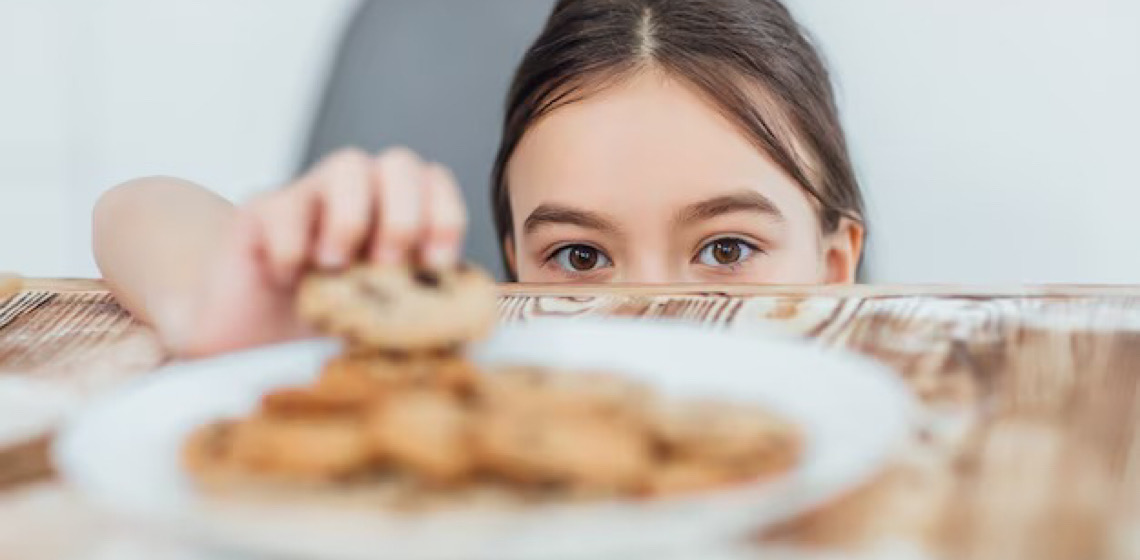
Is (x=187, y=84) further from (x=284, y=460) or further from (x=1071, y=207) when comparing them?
(x=284, y=460)

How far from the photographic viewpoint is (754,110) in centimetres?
134

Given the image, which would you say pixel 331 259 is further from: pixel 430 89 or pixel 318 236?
pixel 430 89

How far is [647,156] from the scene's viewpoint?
1.30 metres

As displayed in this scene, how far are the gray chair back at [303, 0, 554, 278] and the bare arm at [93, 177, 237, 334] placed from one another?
26.5 inches

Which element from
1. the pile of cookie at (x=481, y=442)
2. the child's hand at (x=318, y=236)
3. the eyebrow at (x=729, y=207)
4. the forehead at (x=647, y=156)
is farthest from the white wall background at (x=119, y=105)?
the pile of cookie at (x=481, y=442)

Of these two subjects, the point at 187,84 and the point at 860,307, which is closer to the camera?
the point at 860,307

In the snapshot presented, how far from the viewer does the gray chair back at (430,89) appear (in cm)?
173

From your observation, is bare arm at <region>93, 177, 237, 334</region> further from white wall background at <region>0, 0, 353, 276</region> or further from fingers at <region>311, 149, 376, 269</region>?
white wall background at <region>0, 0, 353, 276</region>

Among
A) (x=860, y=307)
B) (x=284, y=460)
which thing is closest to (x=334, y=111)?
(x=860, y=307)

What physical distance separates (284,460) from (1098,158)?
2029 mm

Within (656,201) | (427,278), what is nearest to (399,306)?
(427,278)

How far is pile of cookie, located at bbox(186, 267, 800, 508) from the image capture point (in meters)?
0.42

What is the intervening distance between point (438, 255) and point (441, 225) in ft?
0.05

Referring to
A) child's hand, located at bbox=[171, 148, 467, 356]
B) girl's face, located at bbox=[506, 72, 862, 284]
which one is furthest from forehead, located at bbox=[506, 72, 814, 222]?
child's hand, located at bbox=[171, 148, 467, 356]
